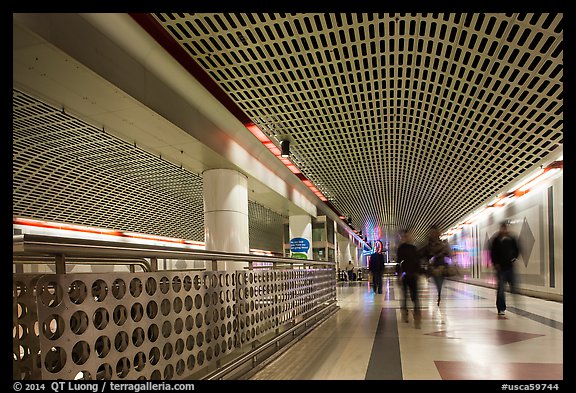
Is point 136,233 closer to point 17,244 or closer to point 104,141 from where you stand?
point 104,141

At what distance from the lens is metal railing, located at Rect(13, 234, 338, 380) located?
83.0 inches

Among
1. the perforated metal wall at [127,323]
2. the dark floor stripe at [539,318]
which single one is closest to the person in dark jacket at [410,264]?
the dark floor stripe at [539,318]

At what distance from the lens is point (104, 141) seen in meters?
8.23

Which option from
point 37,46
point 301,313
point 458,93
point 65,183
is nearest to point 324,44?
point 458,93

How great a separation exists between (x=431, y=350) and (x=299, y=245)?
1284 centimetres

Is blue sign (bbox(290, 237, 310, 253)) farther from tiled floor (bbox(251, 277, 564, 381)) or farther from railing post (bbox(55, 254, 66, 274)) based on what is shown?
railing post (bbox(55, 254, 66, 274))

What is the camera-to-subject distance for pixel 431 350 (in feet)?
17.0

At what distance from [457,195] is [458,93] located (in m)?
10.8

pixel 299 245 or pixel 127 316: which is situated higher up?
pixel 127 316

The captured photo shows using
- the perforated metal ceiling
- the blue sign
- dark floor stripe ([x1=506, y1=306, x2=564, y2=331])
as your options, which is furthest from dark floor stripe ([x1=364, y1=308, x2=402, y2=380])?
the blue sign

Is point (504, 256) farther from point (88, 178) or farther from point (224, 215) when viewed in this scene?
point (88, 178)

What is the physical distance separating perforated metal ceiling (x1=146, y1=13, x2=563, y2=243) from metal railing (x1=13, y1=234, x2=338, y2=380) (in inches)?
127

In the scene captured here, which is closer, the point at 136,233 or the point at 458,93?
the point at 458,93

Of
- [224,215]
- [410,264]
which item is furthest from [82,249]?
[224,215]
